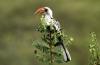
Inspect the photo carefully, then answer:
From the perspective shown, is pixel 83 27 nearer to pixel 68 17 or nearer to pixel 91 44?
pixel 68 17

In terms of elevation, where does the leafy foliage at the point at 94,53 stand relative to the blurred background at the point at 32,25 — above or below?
below

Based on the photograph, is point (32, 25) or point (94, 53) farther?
point (32, 25)

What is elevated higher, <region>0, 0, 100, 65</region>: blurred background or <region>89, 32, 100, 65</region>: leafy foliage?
<region>0, 0, 100, 65</region>: blurred background

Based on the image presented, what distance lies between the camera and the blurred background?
108 feet

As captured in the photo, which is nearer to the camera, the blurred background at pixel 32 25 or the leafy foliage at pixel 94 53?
the leafy foliage at pixel 94 53

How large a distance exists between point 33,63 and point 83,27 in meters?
8.95

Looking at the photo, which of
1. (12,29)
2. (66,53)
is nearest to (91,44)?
(66,53)

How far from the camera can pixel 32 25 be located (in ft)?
116

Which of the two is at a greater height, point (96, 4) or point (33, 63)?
point (96, 4)

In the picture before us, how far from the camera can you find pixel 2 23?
125ft

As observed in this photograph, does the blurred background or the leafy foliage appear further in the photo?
the blurred background

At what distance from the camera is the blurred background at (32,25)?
108 feet

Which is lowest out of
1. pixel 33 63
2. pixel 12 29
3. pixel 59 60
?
pixel 59 60

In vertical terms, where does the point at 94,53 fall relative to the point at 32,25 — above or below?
below
